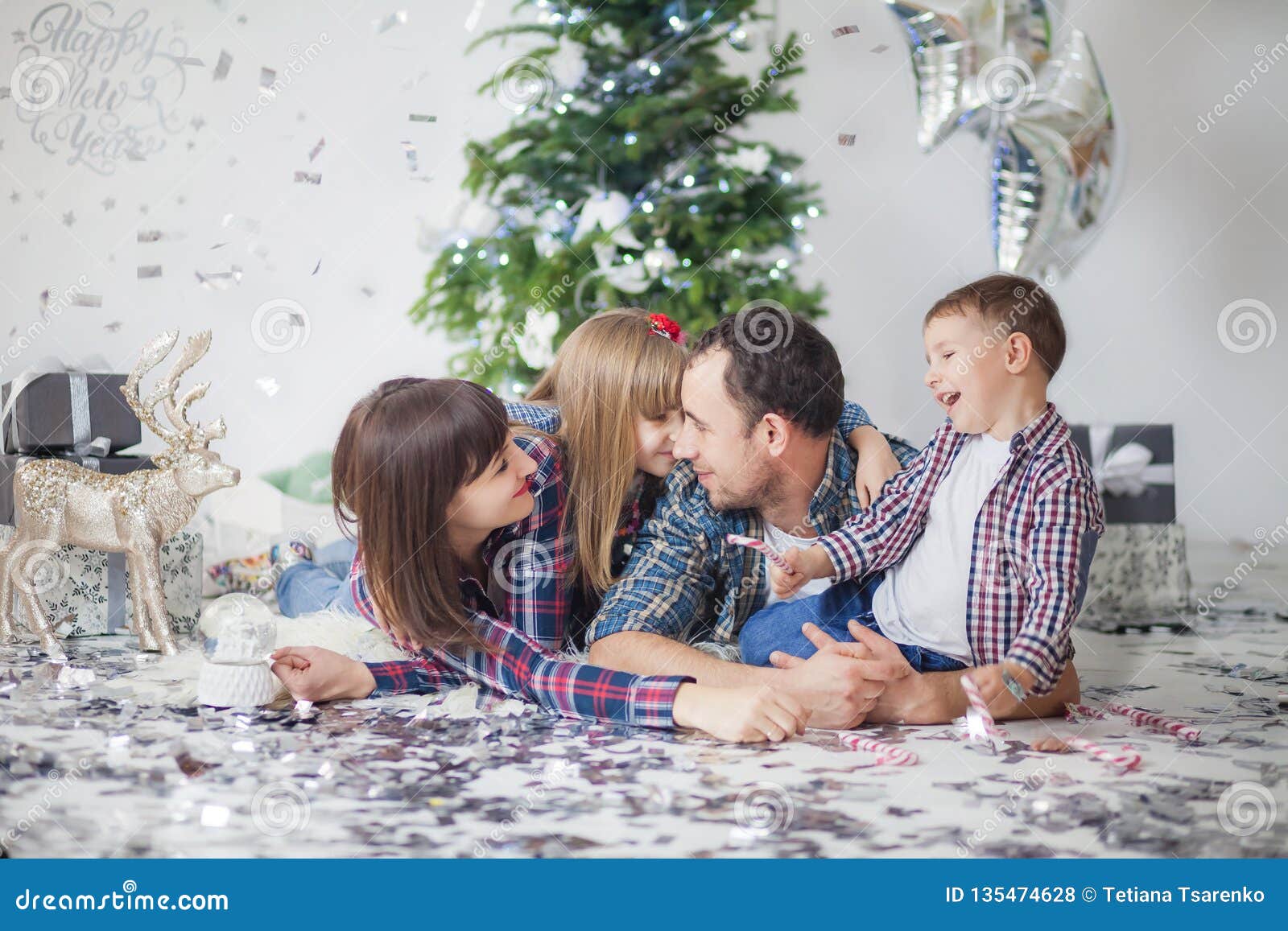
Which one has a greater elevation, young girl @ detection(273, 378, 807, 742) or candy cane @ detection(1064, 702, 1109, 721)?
young girl @ detection(273, 378, 807, 742)

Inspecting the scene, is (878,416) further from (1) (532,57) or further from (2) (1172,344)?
(1) (532,57)

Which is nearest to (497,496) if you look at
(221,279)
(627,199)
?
(627,199)

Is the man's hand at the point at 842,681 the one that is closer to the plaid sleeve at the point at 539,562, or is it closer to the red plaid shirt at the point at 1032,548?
the red plaid shirt at the point at 1032,548

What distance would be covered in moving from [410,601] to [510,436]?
29 centimetres

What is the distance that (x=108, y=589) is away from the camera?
7.95 ft

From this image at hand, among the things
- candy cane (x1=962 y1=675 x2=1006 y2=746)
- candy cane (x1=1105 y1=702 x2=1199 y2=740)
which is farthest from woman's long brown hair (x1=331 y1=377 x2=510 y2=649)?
candy cane (x1=1105 y1=702 x2=1199 y2=740)

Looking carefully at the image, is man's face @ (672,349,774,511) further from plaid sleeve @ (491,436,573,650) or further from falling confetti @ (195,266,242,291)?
falling confetti @ (195,266,242,291)

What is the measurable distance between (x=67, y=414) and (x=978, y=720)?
197 cm

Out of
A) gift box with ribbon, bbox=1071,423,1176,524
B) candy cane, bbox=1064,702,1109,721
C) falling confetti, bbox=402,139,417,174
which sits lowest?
candy cane, bbox=1064,702,1109,721

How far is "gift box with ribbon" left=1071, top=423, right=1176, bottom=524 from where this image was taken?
2.82 m

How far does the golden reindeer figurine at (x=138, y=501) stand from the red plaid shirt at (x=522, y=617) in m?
0.47

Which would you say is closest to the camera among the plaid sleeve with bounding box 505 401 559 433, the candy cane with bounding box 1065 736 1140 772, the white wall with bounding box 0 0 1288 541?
the candy cane with bounding box 1065 736 1140 772

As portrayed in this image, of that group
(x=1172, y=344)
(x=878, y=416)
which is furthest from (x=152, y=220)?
(x=1172, y=344)
